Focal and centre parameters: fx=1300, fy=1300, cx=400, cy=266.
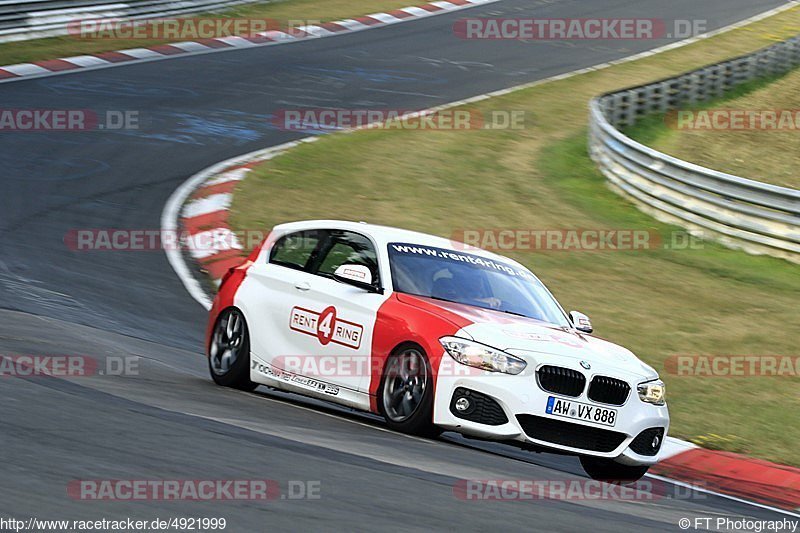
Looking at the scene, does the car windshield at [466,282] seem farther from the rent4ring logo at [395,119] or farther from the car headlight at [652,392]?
the rent4ring logo at [395,119]

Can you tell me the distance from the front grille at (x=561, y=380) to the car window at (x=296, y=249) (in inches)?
88.8

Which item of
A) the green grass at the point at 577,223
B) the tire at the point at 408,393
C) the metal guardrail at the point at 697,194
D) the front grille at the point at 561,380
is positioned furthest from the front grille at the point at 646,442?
the metal guardrail at the point at 697,194

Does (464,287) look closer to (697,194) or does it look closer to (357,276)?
(357,276)

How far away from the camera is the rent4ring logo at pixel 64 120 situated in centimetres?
1973

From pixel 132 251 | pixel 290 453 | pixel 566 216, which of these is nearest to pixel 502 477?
pixel 290 453

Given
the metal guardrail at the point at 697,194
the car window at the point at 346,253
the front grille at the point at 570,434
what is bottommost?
the metal guardrail at the point at 697,194

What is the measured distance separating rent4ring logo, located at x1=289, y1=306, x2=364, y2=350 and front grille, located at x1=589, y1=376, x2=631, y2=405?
1.54 meters

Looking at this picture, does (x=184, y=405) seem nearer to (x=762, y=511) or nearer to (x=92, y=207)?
(x=762, y=511)

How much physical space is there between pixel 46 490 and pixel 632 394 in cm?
404

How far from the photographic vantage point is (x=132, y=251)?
14.1m

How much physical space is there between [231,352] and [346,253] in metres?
1.16

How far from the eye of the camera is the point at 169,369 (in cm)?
962

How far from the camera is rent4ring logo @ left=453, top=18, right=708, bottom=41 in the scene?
1355 inches

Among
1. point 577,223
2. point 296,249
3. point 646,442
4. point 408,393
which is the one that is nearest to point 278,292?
point 296,249
